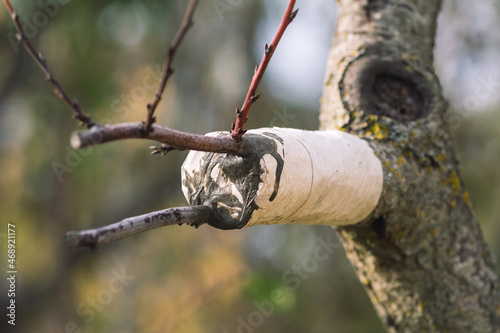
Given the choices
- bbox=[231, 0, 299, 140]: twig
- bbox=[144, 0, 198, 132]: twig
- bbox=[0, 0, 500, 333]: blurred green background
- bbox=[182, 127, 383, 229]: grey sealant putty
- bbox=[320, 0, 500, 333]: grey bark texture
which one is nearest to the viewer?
bbox=[144, 0, 198, 132]: twig

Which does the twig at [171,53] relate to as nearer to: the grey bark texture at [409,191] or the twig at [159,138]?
the twig at [159,138]

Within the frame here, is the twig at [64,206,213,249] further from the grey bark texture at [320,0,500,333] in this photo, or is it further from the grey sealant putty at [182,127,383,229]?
the grey bark texture at [320,0,500,333]

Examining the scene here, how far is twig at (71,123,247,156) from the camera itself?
524 mm

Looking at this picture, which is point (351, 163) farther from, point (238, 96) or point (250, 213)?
point (238, 96)

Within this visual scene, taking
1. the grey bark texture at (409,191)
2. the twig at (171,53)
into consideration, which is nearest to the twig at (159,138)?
the twig at (171,53)

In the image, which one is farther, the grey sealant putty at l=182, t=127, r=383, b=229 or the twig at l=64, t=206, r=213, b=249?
the grey sealant putty at l=182, t=127, r=383, b=229

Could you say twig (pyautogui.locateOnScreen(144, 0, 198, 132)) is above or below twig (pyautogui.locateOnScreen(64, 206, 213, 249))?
above

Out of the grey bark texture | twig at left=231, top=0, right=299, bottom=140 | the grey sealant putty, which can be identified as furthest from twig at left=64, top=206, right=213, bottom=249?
the grey bark texture

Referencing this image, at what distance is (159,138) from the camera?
1.96 feet

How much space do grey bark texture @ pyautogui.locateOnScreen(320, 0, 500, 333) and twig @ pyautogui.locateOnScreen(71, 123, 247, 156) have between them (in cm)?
48

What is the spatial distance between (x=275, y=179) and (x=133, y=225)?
267mm

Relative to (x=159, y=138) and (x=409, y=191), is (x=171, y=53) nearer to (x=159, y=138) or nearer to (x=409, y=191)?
(x=159, y=138)

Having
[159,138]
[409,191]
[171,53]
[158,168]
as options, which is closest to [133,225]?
[159,138]

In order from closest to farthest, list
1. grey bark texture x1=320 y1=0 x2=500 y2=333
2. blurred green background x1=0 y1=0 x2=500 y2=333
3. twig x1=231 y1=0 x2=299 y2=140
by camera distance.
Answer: twig x1=231 y1=0 x2=299 y2=140 < grey bark texture x1=320 y1=0 x2=500 y2=333 < blurred green background x1=0 y1=0 x2=500 y2=333
